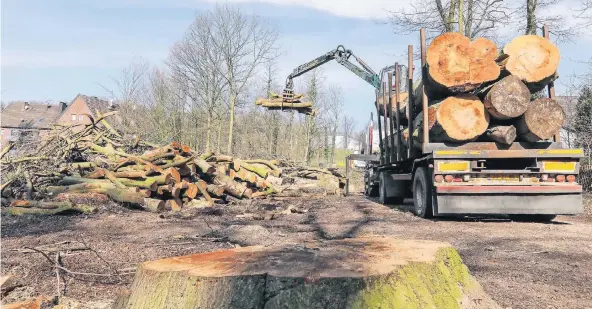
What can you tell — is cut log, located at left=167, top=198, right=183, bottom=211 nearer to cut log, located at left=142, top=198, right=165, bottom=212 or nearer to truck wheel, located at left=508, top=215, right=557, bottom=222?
cut log, located at left=142, top=198, right=165, bottom=212

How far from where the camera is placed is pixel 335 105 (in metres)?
46.5

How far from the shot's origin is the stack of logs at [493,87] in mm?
7660

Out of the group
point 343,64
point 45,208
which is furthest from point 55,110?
point 45,208

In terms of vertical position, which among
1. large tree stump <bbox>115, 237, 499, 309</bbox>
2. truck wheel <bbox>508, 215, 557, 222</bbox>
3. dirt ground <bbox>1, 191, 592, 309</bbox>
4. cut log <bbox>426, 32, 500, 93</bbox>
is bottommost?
truck wheel <bbox>508, 215, 557, 222</bbox>

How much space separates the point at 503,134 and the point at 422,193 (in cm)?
174

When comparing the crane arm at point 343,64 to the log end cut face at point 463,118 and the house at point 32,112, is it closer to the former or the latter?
the log end cut face at point 463,118

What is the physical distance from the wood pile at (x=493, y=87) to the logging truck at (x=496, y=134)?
15mm

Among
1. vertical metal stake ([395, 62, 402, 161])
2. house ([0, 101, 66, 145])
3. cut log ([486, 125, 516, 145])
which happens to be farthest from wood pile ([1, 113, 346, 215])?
house ([0, 101, 66, 145])

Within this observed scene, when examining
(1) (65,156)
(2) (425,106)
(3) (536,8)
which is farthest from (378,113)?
(3) (536,8)

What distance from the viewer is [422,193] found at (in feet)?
28.4

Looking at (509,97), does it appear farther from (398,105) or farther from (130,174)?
(130,174)

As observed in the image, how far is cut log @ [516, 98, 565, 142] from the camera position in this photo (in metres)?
7.68

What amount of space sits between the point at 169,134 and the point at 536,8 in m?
18.8

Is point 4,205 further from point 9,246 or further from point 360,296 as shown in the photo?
point 360,296
